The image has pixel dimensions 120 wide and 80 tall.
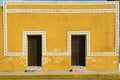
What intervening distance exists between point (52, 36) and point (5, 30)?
101 inches

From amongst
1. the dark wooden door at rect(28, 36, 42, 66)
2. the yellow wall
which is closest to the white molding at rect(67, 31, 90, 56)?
the yellow wall

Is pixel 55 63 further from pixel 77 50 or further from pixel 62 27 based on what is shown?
pixel 62 27

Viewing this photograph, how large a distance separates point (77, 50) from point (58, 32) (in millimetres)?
1486

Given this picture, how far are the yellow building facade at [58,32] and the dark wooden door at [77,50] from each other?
11.2 inches

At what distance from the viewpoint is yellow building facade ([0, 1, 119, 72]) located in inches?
580

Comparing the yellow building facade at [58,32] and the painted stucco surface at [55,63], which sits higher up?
the yellow building facade at [58,32]

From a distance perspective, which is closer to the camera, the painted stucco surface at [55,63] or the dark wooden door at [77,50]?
the painted stucco surface at [55,63]

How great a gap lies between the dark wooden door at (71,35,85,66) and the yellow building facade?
29cm

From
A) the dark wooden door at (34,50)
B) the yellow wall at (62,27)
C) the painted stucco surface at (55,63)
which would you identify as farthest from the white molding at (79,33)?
the dark wooden door at (34,50)

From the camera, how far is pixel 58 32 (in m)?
14.8

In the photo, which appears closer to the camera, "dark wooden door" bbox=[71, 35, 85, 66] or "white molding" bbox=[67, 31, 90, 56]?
"white molding" bbox=[67, 31, 90, 56]

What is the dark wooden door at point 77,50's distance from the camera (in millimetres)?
15102

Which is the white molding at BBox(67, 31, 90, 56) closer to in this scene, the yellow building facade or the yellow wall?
the yellow building facade

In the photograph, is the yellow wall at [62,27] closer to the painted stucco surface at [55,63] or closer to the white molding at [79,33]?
the white molding at [79,33]
